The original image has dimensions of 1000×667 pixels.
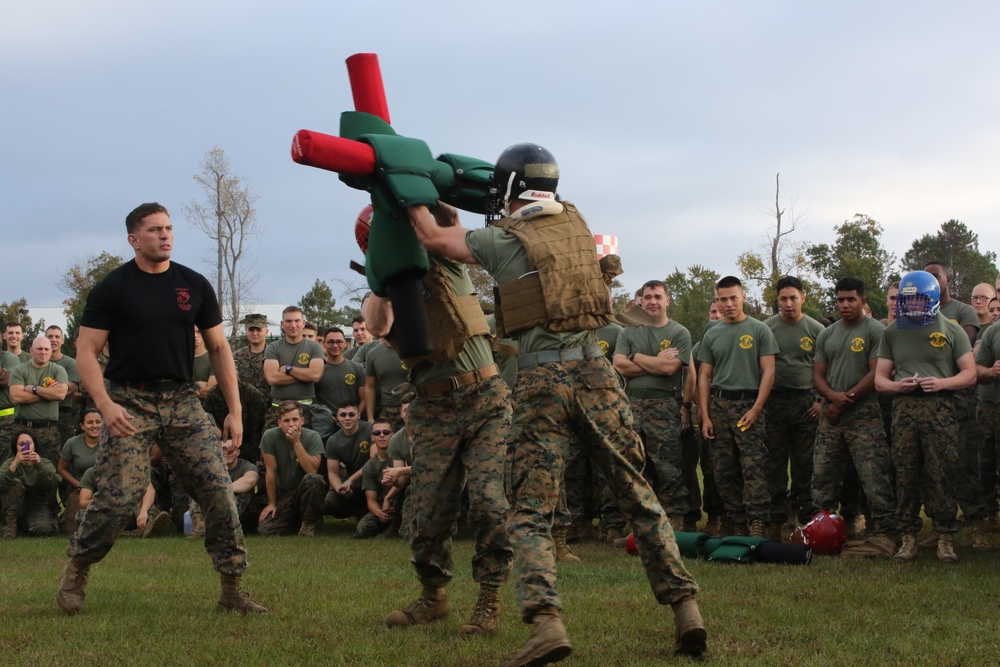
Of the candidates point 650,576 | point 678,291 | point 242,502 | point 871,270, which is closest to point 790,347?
point 650,576

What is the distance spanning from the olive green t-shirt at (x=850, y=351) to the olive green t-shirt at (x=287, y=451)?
19.2 ft

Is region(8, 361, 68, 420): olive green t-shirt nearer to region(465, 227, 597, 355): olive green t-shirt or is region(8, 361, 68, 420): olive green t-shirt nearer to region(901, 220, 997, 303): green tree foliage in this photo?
region(465, 227, 597, 355): olive green t-shirt

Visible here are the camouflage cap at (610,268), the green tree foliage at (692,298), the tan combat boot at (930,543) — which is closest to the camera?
the camouflage cap at (610,268)

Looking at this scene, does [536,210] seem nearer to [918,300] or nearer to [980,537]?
[918,300]

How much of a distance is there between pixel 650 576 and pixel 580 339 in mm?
1236

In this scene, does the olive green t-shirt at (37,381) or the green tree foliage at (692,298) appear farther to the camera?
the green tree foliage at (692,298)

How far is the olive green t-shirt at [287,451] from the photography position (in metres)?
12.1

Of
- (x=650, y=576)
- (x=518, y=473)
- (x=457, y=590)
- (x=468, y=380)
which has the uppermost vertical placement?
Answer: (x=468, y=380)

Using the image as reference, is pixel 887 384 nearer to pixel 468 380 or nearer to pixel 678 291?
pixel 468 380

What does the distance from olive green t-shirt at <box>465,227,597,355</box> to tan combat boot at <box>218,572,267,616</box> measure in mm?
2643

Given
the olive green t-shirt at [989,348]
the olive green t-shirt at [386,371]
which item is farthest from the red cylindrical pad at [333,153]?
the olive green t-shirt at [386,371]

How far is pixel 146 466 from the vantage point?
646 cm

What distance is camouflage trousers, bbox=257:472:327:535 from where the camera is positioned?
465 inches

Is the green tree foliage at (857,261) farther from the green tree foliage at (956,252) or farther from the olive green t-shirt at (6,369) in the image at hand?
the olive green t-shirt at (6,369)
